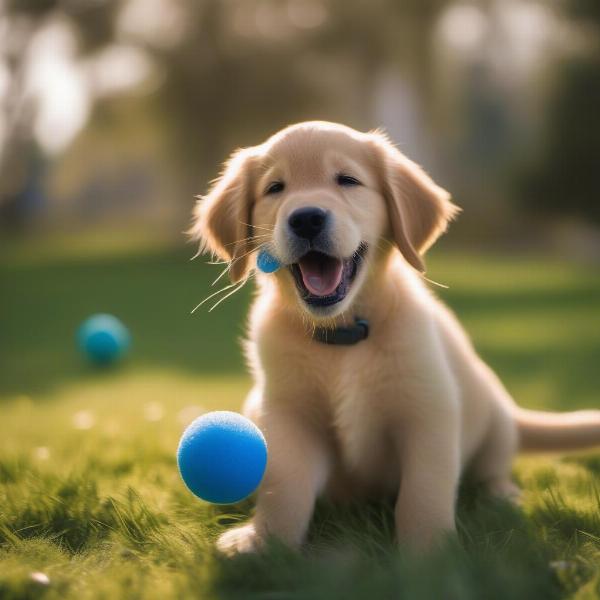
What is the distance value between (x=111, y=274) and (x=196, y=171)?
670 cm

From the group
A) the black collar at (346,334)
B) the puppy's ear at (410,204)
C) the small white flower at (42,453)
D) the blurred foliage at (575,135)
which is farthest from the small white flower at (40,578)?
the blurred foliage at (575,135)

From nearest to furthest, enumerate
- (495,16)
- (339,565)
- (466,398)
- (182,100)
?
(339,565) < (466,398) < (495,16) < (182,100)

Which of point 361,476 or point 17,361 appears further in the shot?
point 17,361

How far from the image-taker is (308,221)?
7.29 ft

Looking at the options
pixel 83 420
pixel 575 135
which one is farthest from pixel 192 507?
pixel 575 135

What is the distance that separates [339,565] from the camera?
1.91 metres

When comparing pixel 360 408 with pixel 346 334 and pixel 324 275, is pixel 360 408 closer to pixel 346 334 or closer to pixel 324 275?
pixel 346 334

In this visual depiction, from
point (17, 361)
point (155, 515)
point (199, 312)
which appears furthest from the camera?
point (199, 312)

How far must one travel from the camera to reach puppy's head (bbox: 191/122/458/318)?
227 centimetres

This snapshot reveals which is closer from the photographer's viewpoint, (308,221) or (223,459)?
(223,459)

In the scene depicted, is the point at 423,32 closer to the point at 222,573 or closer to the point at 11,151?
the point at 11,151

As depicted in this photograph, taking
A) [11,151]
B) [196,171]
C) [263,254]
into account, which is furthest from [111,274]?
[263,254]

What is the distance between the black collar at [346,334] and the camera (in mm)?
2357

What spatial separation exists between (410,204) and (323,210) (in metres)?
0.41
